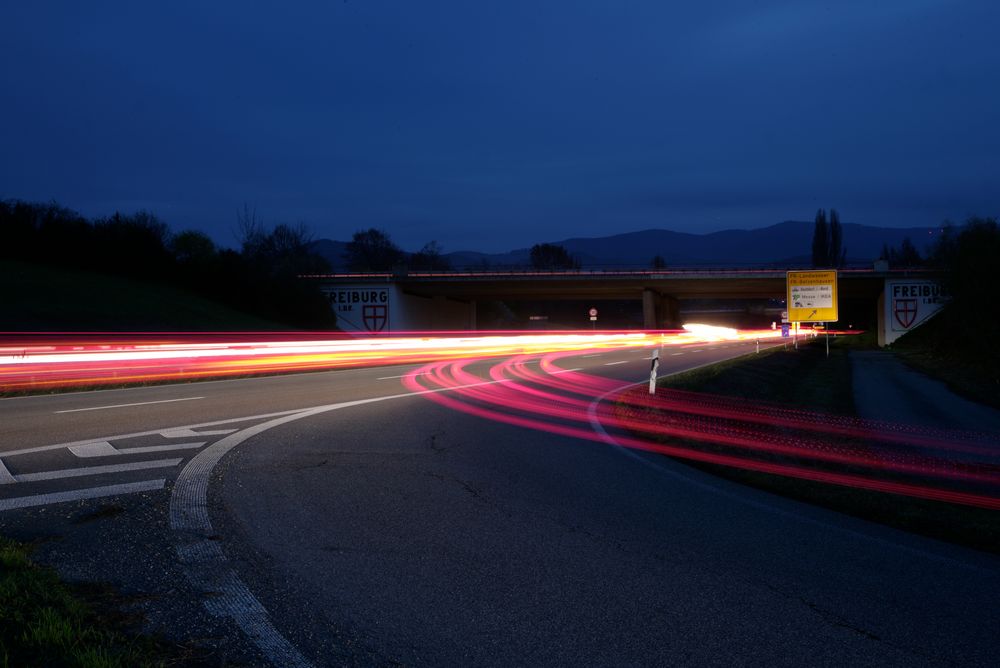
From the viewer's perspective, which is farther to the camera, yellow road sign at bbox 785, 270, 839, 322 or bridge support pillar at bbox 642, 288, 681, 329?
bridge support pillar at bbox 642, 288, 681, 329

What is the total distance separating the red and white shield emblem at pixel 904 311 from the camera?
59431mm

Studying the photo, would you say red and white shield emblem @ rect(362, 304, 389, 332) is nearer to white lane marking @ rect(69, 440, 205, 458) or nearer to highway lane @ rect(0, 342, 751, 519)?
highway lane @ rect(0, 342, 751, 519)

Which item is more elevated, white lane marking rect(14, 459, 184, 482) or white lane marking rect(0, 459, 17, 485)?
white lane marking rect(0, 459, 17, 485)

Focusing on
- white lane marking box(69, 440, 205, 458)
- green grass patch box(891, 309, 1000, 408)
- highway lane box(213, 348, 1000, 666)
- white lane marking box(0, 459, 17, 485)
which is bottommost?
green grass patch box(891, 309, 1000, 408)

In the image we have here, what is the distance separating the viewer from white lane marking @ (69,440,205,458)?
8.92 m

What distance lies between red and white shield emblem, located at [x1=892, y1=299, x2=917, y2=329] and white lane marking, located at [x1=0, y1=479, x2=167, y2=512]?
63.8 metres

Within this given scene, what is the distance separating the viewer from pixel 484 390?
17516 mm

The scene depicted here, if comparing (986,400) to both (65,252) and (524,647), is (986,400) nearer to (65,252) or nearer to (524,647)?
(524,647)

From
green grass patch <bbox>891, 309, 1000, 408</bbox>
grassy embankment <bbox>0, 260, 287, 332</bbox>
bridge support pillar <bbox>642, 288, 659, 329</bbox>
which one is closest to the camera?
green grass patch <bbox>891, 309, 1000, 408</bbox>

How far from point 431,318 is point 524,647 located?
69.6 m

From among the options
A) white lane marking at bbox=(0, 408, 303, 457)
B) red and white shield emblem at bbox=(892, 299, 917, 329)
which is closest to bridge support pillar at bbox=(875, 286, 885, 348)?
red and white shield emblem at bbox=(892, 299, 917, 329)

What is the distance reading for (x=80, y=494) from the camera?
22.7ft

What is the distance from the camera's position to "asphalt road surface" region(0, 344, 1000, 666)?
400 cm

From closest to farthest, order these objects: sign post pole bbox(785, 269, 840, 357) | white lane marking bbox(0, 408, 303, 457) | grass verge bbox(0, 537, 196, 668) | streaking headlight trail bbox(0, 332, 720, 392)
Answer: grass verge bbox(0, 537, 196, 668)
white lane marking bbox(0, 408, 303, 457)
streaking headlight trail bbox(0, 332, 720, 392)
sign post pole bbox(785, 269, 840, 357)
